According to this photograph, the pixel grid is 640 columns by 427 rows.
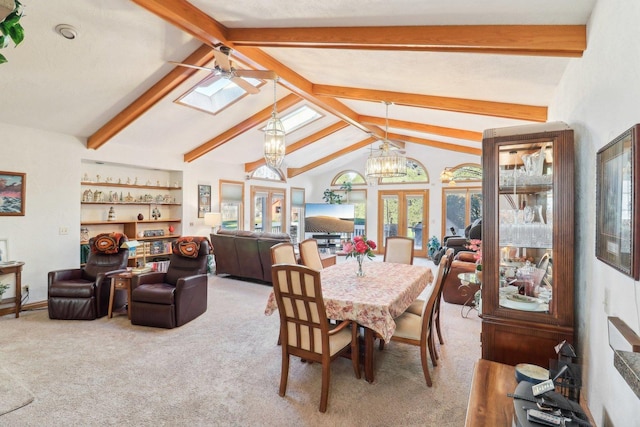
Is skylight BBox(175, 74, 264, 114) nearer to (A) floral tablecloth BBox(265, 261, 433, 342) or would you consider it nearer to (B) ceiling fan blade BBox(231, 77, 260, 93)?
(B) ceiling fan blade BBox(231, 77, 260, 93)

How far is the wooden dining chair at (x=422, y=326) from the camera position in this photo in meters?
2.69

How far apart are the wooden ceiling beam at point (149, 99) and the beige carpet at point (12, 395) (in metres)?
3.45

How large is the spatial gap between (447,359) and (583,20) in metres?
2.84

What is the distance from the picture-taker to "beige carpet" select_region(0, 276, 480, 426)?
7.48 feet

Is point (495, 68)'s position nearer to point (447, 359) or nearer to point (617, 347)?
point (617, 347)

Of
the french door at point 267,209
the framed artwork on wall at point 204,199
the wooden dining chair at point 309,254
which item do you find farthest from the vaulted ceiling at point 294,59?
the french door at point 267,209

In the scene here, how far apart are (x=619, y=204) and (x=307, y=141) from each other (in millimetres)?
7099

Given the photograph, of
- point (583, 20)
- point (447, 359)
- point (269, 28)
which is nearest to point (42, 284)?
point (269, 28)

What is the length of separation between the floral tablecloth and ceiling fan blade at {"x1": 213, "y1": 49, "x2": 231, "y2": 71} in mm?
2300

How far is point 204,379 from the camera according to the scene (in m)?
2.76

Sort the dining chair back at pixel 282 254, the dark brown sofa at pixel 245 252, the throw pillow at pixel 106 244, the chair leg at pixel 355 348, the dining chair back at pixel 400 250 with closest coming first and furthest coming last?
the chair leg at pixel 355 348
the dining chair back at pixel 282 254
the dining chair back at pixel 400 250
the throw pillow at pixel 106 244
the dark brown sofa at pixel 245 252

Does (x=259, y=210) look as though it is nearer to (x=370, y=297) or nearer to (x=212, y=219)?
(x=212, y=219)

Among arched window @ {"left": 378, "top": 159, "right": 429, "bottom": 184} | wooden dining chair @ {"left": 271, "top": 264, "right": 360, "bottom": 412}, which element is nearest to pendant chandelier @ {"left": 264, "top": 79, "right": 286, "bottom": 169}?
wooden dining chair @ {"left": 271, "top": 264, "right": 360, "bottom": 412}

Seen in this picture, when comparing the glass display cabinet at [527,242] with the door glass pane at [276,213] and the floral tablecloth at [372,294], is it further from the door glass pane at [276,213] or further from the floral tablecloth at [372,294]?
the door glass pane at [276,213]
